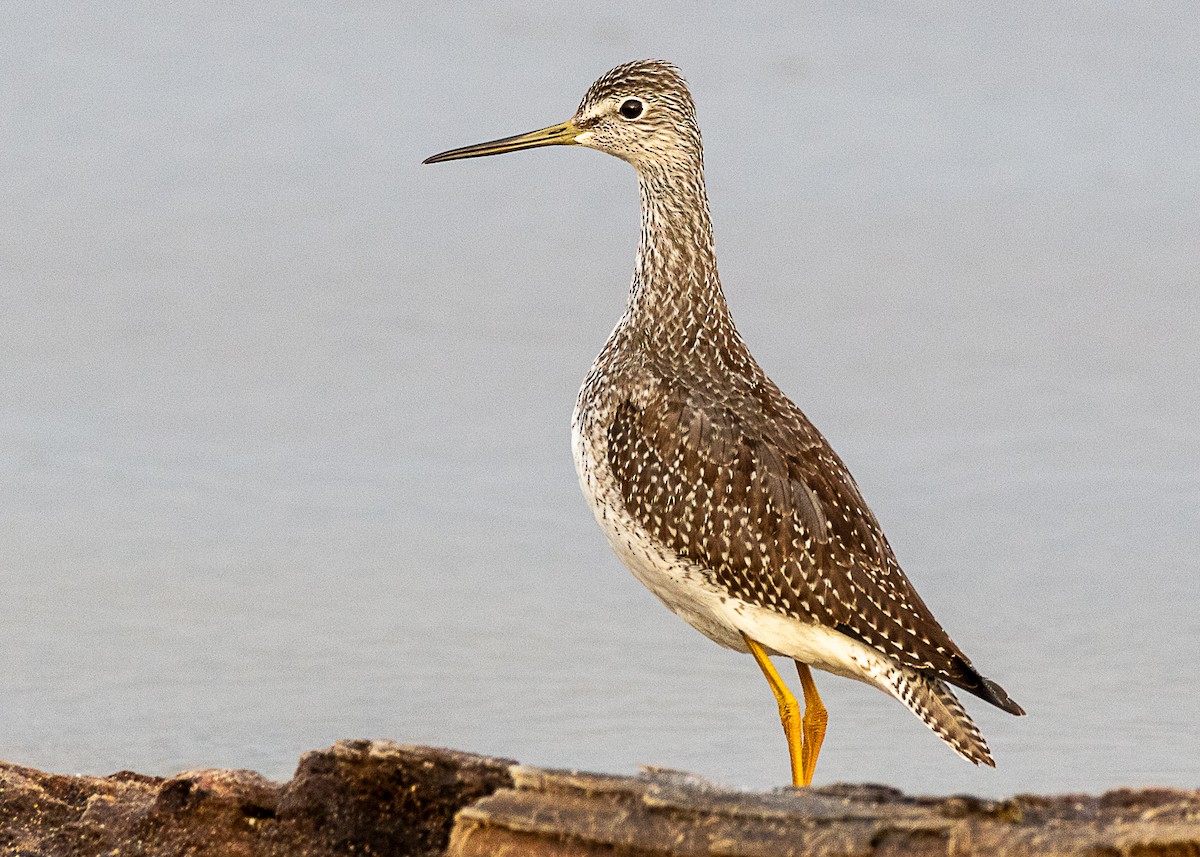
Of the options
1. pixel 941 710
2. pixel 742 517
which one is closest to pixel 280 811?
pixel 742 517

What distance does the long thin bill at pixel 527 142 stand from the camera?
28.5 feet

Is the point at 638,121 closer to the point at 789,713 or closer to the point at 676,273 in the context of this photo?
the point at 676,273

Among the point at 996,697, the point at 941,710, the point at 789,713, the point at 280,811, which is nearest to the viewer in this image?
the point at 280,811

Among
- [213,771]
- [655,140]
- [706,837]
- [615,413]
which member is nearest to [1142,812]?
[706,837]

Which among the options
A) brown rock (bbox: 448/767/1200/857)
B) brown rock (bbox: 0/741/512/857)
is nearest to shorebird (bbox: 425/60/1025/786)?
brown rock (bbox: 0/741/512/857)

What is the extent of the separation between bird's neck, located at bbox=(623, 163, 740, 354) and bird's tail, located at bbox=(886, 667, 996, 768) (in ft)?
5.86

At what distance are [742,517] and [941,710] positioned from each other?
3.77 ft

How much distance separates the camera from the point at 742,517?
781 centimetres

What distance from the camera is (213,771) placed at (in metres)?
5.76

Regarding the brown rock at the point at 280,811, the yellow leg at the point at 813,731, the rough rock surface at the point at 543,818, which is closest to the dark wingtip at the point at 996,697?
the yellow leg at the point at 813,731

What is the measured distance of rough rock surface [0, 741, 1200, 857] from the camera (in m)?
4.45

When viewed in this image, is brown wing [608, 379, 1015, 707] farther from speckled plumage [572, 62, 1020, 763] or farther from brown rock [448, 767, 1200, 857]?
brown rock [448, 767, 1200, 857]

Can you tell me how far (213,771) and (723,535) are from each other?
8.89ft

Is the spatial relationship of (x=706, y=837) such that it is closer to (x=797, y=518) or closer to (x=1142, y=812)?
(x=1142, y=812)
